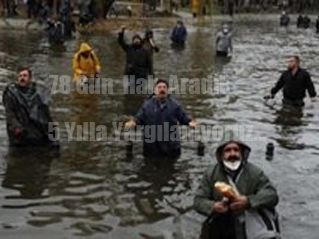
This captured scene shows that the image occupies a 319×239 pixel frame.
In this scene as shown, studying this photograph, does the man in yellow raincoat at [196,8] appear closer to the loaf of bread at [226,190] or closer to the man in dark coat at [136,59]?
the man in dark coat at [136,59]

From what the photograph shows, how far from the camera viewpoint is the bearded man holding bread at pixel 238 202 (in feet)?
23.6

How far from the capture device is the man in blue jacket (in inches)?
480

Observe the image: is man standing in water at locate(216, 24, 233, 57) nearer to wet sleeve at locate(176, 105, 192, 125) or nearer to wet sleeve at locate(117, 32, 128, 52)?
wet sleeve at locate(117, 32, 128, 52)

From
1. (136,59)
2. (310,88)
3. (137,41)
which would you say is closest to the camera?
(310,88)

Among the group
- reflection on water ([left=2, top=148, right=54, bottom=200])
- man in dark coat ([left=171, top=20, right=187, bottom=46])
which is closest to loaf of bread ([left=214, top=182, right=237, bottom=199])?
reflection on water ([left=2, top=148, right=54, bottom=200])

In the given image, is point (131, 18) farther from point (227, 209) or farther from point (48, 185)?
point (227, 209)

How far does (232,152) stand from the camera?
286 inches

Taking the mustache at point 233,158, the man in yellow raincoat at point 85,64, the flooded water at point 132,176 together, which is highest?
the man in yellow raincoat at point 85,64

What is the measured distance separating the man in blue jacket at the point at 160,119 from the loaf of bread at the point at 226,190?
5.07 meters

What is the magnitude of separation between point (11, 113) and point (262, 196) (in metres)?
6.42

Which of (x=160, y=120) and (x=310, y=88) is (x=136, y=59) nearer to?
(x=310, y=88)

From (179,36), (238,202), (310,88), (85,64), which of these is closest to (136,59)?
(85,64)

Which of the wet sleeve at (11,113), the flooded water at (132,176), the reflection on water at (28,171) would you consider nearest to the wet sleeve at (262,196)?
the flooded water at (132,176)

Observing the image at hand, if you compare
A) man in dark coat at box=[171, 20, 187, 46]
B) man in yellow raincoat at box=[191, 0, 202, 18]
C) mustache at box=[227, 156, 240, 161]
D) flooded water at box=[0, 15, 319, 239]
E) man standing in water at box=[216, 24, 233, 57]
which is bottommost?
flooded water at box=[0, 15, 319, 239]
